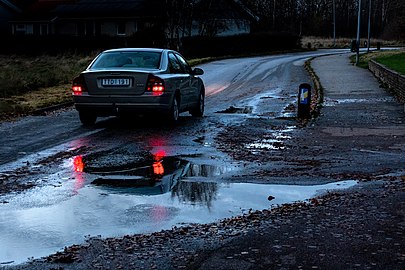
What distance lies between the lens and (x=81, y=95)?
1330cm

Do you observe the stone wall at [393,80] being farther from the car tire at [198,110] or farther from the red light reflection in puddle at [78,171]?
the red light reflection in puddle at [78,171]

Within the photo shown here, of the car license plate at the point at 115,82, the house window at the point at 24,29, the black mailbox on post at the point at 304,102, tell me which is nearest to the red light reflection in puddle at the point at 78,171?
the car license plate at the point at 115,82

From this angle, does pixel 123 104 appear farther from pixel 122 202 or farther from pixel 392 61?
pixel 392 61

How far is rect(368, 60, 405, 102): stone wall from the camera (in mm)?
18969

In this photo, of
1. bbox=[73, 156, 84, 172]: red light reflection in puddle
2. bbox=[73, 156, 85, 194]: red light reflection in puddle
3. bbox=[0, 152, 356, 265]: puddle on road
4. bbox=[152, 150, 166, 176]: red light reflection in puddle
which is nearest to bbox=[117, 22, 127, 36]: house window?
bbox=[152, 150, 166, 176]: red light reflection in puddle

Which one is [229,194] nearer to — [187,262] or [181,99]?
[187,262]

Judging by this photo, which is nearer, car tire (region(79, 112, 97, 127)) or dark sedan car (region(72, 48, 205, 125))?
dark sedan car (region(72, 48, 205, 125))

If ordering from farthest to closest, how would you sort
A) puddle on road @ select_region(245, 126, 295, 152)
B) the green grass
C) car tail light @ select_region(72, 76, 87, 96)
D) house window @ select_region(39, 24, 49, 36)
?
house window @ select_region(39, 24, 49, 36) → the green grass → car tail light @ select_region(72, 76, 87, 96) → puddle on road @ select_region(245, 126, 295, 152)

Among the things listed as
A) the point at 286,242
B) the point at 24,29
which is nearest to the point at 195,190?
the point at 286,242

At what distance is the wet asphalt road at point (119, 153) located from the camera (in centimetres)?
794

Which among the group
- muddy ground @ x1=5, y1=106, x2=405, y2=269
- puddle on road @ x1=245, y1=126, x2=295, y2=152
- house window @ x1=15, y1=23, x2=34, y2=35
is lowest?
puddle on road @ x1=245, y1=126, x2=295, y2=152

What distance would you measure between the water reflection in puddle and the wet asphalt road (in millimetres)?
44

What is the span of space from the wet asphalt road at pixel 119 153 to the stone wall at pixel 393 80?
129 inches

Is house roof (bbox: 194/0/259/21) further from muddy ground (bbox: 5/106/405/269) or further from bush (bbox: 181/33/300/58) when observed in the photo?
muddy ground (bbox: 5/106/405/269)
